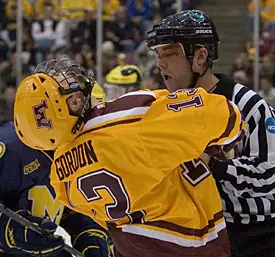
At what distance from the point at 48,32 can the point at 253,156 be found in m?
5.43

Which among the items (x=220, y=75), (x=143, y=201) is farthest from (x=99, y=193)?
(x=220, y=75)

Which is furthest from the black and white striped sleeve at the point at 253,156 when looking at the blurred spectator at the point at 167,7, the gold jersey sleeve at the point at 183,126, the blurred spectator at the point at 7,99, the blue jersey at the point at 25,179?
the blurred spectator at the point at 167,7

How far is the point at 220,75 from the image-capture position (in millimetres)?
1967

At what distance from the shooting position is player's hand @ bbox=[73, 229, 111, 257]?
8.02 ft

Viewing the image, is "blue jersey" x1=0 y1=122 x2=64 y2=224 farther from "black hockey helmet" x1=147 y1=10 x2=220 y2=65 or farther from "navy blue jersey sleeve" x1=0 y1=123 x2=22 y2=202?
"black hockey helmet" x1=147 y1=10 x2=220 y2=65

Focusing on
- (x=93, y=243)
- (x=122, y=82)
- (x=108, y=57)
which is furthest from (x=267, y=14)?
(x=93, y=243)

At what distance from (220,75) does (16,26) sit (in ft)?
16.2

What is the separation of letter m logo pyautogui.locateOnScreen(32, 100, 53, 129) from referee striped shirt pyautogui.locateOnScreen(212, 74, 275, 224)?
1.54ft

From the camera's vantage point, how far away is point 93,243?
2.45m

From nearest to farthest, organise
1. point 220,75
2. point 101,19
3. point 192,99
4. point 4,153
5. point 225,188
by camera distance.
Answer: point 192,99 → point 225,188 → point 220,75 → point 4,153 → point 101,19

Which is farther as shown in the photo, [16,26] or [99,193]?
[16,26]

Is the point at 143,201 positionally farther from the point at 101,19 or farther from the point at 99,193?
the point at 101,19

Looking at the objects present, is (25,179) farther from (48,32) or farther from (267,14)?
(48,32)

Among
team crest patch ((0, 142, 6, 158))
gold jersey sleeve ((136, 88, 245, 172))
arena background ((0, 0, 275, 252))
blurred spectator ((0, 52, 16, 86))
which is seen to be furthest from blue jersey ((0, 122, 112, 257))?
blurred spectator ((0, 52, 16, 86))
